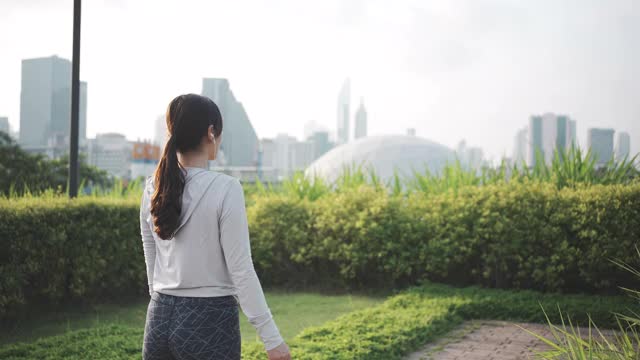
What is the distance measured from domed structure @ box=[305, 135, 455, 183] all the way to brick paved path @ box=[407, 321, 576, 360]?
14.4 m

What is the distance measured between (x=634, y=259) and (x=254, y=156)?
30.2 meters

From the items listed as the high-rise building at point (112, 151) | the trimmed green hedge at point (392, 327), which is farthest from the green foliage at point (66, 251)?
the high-rise building at point (112, 151)

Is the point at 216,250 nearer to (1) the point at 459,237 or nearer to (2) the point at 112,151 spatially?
(1) the point at 459,237

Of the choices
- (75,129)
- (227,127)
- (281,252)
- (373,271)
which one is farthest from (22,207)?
(227,127)

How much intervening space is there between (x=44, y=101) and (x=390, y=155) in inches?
507

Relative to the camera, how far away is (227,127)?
31.7m

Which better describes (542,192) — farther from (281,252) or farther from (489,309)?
(281,252)

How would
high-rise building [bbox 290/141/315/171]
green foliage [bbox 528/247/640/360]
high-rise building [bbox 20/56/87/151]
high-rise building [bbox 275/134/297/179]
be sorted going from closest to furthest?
green foliage [bbox 528/247/640/360] < high-rise building [bbox 20/56/87/151] < high-rise building [bbox 290/141/315/171] < high-rise building [bbox 275/134/297/179]

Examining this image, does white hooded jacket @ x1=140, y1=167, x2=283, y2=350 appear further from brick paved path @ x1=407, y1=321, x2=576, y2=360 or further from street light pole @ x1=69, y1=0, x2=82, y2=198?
street light pole @ x1=69, y1=0, x2=82, y2=198

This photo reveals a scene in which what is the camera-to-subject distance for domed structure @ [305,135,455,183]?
2114cm

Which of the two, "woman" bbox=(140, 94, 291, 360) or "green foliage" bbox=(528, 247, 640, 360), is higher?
"woman" bbox=(140, 94, 291, 360)

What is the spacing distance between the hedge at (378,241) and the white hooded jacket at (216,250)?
4798 millimetres

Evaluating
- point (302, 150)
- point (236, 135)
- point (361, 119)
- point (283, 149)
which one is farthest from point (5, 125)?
point (361, 119)

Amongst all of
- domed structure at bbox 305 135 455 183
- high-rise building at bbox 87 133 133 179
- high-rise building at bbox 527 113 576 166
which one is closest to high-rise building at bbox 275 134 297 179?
high-rise building at bbox 87 133 133 179
